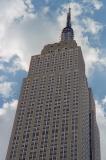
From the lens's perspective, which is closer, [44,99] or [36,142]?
[36,142]

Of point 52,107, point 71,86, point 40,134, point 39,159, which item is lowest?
point 39,159

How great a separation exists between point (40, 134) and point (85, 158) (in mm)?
24516

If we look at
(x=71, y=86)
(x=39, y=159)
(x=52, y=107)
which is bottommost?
(x=39, y=159)

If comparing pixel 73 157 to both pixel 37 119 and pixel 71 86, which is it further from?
pixel 71 86

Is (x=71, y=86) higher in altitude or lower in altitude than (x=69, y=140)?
higher

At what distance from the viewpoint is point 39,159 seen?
167 m

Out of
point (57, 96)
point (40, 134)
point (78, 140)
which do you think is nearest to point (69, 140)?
point (78, 140)

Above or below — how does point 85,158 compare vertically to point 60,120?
below

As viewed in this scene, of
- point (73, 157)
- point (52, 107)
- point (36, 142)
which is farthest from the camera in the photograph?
point (52, 107)

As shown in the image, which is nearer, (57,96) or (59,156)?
(59,156)

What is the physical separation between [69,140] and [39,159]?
16465 millimetres

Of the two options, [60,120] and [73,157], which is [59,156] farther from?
[60,120]

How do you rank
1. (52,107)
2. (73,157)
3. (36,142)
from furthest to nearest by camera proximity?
1. (52,107)
2. (36,142)
3. (73,157)

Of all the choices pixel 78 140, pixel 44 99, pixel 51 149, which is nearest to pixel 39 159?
pixel 51 149
